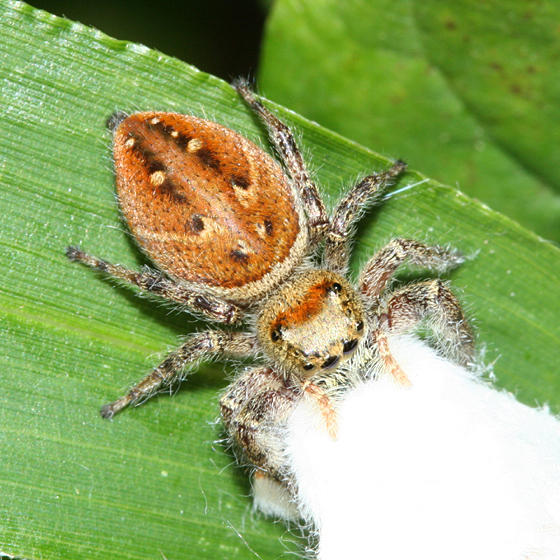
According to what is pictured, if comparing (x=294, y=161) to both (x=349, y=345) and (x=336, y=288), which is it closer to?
(x=336, y=288)

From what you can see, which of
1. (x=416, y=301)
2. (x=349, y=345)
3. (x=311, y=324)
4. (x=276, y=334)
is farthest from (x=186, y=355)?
(x=416, y=301)

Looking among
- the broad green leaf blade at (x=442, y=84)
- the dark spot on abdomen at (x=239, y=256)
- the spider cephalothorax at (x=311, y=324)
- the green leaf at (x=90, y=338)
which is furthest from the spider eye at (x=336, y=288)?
the broad green leaf blade at (x=442, y=84)

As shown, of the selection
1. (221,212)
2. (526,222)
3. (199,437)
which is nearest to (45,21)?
(221,212)

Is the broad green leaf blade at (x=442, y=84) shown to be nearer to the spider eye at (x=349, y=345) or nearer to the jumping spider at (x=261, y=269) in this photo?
the jumping spider at (x=261, y=269)

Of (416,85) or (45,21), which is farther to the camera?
(416,85)

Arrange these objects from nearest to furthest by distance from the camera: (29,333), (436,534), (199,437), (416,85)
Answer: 1. (436,534)
2. (29,333)
3. (199,437)
4. (416,85)

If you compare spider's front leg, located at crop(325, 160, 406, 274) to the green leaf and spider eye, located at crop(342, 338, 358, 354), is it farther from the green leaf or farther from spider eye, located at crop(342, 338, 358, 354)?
spider eye, located at crop(342, 338, 358, 354)

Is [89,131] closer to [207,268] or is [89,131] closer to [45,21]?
[45,21]
